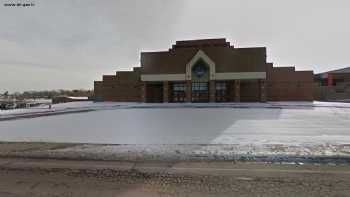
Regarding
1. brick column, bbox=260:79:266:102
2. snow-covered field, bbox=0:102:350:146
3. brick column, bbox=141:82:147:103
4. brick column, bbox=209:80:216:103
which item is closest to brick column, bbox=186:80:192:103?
brick column, bbox=209:80:216:103

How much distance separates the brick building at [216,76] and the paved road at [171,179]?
3760 cm

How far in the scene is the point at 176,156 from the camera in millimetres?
7785

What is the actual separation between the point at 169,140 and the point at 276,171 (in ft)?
18.4

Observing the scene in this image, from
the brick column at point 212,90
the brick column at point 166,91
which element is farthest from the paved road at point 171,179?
the brick column at point 166,91

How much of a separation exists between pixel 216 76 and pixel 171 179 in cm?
3894

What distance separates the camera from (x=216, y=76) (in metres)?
43.7

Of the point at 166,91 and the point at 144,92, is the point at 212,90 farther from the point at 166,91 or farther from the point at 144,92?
the point at 144,92

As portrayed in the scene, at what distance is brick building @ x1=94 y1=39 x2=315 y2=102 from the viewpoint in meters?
43.2

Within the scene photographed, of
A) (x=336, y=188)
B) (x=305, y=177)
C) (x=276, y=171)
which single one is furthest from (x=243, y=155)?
(x=336, y=188)

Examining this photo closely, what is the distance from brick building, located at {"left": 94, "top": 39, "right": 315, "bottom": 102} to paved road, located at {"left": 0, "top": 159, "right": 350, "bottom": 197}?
37.6m

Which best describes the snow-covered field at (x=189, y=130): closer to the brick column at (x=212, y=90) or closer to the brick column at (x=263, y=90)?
the brick column at (x=263, y=90)

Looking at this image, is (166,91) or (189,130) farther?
(166,91)

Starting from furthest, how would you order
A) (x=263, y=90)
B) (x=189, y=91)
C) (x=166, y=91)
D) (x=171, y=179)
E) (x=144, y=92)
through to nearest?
(x=144, y=92), (x=166, y=91), (x=189, y=91), (x=263, y=90), (x=171, y=179)

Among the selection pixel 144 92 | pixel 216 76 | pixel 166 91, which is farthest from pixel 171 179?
pixel 144 92
